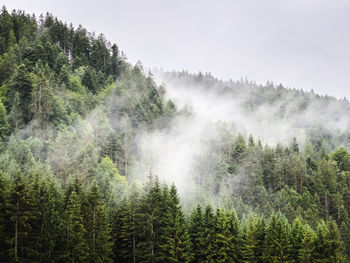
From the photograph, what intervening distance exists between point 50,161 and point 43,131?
9.84 metres

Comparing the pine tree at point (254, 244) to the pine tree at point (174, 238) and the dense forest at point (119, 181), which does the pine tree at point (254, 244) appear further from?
the pine tree at point (174, 238)

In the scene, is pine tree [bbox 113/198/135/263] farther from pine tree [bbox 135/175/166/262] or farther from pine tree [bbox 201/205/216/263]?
pine tree [bbox 201/205/216/263]

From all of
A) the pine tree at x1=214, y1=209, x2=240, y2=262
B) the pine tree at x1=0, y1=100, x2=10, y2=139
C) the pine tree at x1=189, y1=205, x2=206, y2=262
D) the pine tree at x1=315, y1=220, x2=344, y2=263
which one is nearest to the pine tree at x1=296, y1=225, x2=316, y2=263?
the pine tree at x1=315, y1=220, x2=344, y2=263

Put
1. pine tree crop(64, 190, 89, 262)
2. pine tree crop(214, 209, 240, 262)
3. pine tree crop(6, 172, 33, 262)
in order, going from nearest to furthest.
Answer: pine tree crop(6, 172, 33, 262) → pine tree crop(64, 190, 89, 262) → pine tree crop(214, 209, 240, 262)

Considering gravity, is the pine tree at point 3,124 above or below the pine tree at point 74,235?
above

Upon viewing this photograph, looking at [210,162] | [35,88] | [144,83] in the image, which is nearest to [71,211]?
[35,88]

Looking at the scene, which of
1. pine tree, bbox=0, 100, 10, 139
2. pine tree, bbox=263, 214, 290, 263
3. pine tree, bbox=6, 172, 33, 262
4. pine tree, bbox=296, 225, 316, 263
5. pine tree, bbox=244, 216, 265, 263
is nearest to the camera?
pine tree, bbox=6, 172, 33, 262

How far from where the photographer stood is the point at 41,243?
148ft

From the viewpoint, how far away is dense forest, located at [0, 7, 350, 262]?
157 ft

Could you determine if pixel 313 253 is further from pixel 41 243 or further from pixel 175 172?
pixel 175 172

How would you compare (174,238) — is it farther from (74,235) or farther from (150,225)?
(74,235)

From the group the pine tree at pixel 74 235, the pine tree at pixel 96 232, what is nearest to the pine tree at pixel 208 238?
the pine tree at pixel 96 232

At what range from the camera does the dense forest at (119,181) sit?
4797cm

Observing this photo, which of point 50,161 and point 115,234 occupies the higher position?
point 50,161
